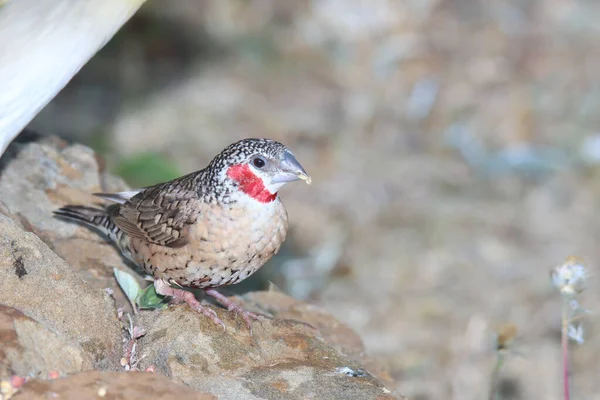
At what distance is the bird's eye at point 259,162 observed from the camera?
14.0ft

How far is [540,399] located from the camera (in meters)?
7.07

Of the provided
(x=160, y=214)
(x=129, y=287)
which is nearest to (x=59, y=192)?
(x=160, y=214)

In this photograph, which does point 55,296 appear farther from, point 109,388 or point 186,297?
point 109,388

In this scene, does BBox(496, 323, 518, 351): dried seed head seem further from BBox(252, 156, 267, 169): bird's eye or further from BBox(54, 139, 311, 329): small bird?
BBox(252, 156, 267, 169): bird's eye

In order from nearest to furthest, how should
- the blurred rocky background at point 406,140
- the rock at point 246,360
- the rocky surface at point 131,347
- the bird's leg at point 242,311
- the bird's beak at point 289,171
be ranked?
the rocky surface at point 131,347, the rock at point 246,360, the bird's beak at point 289,171, the bird's leg at point 242,311, the blurred rocky background at point 406,140

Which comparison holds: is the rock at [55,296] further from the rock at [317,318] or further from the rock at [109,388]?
the rock at [317,318]

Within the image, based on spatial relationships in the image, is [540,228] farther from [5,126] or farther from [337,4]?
[5,126]

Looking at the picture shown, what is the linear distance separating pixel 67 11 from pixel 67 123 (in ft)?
17.2

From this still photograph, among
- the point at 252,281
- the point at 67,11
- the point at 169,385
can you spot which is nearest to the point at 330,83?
the point at 252,281

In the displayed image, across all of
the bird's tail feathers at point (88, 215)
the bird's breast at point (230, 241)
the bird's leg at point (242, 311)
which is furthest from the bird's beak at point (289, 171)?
the bird's tail feathers at point (88, 215)

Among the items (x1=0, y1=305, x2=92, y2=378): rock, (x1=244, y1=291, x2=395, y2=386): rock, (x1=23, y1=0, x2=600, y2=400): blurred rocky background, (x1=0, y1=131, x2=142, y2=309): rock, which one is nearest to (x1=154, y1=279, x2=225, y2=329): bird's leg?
(x1=0, y1=131, x2=142, y2=309): rock

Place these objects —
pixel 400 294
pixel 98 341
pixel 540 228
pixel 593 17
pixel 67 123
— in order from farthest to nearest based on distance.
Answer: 1. pixel 593 17
2. pixel 67 123
3. pixel 540 228
4. pixel 400 294
5. pixel 98 341

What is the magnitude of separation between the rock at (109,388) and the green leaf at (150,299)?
810mm

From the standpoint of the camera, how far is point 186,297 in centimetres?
436
